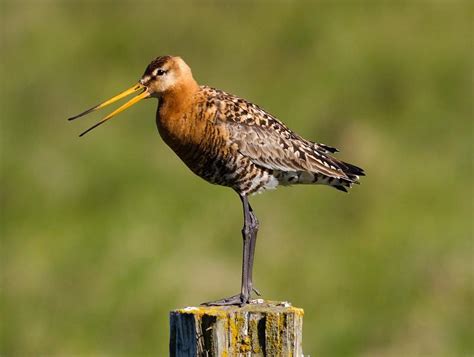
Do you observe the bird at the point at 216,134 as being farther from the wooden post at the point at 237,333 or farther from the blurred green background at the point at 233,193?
the blurred green background at the point at 233,193

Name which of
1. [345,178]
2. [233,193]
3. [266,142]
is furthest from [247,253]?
[233,193]

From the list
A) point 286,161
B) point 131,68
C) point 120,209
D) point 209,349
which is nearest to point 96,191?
point 120,209

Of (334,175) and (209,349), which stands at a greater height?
(334,175)

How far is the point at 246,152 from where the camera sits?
375 inches

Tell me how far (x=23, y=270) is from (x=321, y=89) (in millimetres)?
5037

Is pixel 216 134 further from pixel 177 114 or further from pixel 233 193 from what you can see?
pixel 233 193

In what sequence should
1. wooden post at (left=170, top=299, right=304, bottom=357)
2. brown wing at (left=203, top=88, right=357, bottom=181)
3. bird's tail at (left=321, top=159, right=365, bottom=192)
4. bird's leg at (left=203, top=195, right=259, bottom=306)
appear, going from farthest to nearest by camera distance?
bird's tail at (left=321, top=159, right=365, bottom=192)
brown wing at (left=203, top=88, right=357, bottom=181)
bird's leg at (left=203, top=195, right=259, bottom=306)
wooden post at (left=170, top=299, right=304, bottom=357)

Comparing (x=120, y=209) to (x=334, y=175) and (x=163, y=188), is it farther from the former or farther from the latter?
(x=334, y=175)

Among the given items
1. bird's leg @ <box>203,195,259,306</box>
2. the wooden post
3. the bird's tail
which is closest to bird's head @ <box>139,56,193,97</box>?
bird's leg @ <box>203,195,259,306</box>

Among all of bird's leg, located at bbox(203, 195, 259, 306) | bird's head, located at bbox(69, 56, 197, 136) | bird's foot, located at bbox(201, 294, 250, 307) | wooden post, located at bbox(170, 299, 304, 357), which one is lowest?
wooden post, located at bbox(170, 299, 304, 357)

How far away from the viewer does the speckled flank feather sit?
9.39 m

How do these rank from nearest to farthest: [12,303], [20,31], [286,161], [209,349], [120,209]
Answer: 1. [209,349]
2. [286,161]
3. [12,303]
4. [120,209]
5. [20,31]

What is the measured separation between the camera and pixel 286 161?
9766 mm

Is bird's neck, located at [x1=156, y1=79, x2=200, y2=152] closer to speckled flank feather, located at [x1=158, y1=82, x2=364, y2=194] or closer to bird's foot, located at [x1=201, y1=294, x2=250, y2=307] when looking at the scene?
speckled flank feather, located at [x1=158, y1=82, x2=364, y2=194]
